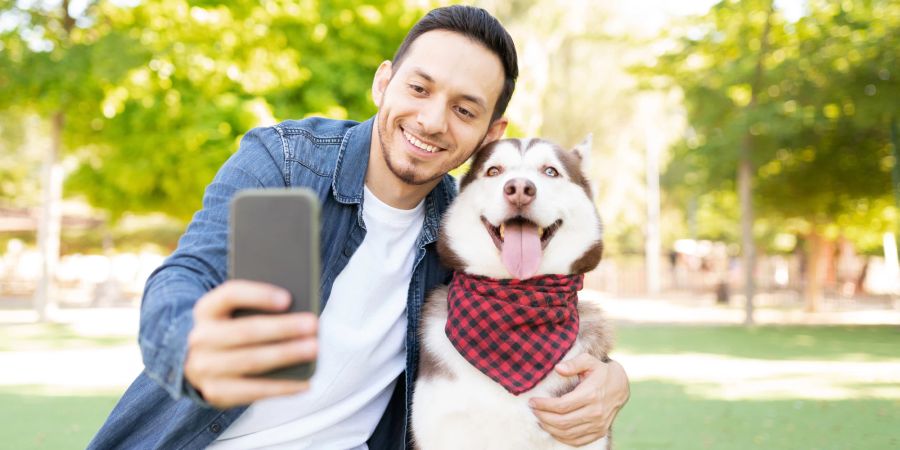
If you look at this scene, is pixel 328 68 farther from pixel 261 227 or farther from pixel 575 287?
pixel 261 227

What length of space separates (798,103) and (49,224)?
16.4 m

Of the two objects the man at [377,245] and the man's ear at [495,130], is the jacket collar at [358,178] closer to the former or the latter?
the man at [377,245]

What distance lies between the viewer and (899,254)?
76.4 feet

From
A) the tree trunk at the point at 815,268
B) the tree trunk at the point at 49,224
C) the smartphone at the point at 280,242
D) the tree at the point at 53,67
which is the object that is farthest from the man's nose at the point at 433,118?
the tree trunk at the point at 815,268

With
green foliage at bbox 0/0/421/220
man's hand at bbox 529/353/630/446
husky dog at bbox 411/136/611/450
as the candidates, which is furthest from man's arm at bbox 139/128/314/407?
green foliage at bbox 0/0/421/220

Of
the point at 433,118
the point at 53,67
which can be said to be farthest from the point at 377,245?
the point at 53,67

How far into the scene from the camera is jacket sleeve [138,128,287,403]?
1281 millimetres

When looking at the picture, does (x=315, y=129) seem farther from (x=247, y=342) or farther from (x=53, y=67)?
(x=53, y=67)

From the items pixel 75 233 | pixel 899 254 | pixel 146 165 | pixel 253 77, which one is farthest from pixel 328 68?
pixel 75 233

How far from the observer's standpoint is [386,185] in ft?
9.50

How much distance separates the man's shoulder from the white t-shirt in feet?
0.89

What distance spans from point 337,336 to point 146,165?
44.1 feet

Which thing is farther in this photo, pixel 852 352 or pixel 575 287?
pixel 852 352

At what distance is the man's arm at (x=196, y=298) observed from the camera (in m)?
1.12
